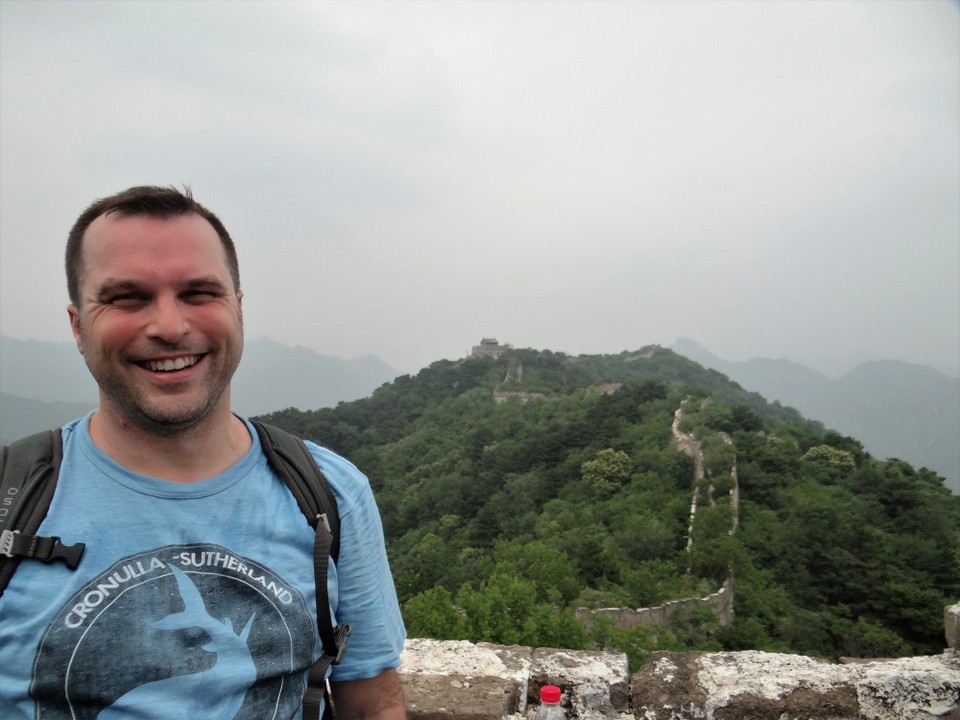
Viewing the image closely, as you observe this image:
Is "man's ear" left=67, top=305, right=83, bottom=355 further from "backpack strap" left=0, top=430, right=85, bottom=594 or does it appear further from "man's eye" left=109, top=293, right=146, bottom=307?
"backpack strap" left=0, top=430, right=85, bottom=594

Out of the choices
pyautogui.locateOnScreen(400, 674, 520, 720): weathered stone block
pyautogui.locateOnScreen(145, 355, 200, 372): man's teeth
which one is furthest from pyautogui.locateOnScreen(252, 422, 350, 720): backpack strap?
pyautogui.locateOnScreen(400, 674, 520, 720): weathered stone block

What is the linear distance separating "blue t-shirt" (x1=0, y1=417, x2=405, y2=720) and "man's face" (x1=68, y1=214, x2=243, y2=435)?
158mm

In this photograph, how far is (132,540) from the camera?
4.11 feet

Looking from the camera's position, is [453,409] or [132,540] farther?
[453,409]

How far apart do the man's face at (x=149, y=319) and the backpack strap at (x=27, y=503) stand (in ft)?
0.51

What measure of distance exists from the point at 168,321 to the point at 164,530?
448mm

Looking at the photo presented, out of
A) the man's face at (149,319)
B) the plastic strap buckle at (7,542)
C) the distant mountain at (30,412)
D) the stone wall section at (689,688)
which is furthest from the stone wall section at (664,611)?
the distant mountain at (30,412)

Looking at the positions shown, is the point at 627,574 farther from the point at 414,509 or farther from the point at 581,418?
the point at 581,418

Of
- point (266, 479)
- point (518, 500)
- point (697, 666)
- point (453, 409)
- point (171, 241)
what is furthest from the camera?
point (453, 409)

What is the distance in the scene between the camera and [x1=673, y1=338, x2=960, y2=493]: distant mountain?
99062mm

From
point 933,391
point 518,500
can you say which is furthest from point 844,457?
point 933,391

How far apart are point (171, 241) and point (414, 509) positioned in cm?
3531

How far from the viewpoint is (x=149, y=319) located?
1.31 metres

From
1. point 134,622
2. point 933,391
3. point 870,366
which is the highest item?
point 870,366
